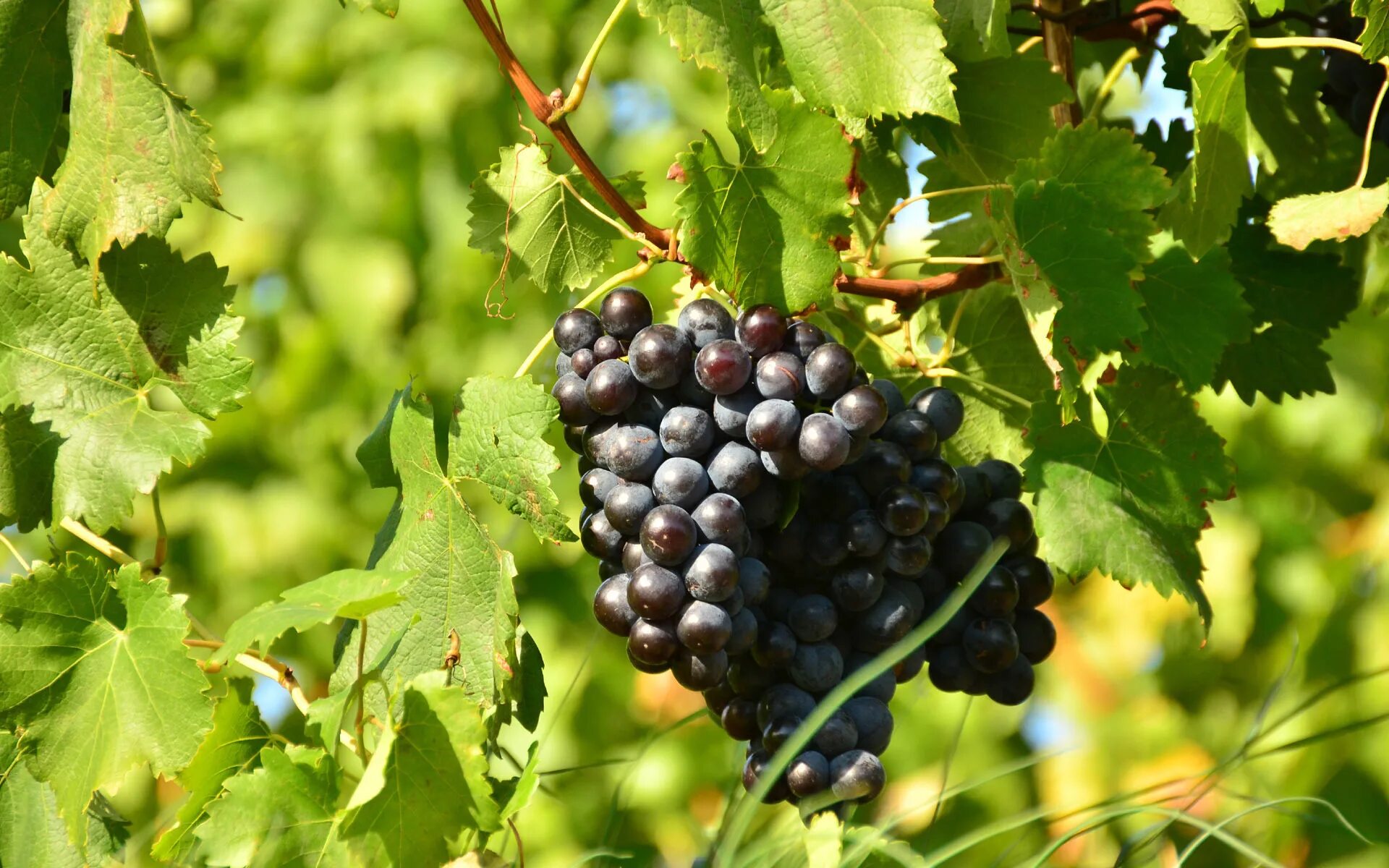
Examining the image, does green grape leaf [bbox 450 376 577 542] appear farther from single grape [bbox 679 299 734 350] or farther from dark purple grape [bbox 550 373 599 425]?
single grape [bbox 679 299 734 350]

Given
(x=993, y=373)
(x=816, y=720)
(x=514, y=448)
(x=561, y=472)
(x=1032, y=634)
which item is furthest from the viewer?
(x=561, y=472)

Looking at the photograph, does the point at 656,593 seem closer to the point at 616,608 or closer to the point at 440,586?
the point at 616,608

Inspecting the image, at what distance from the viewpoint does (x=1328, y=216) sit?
2.95 feet

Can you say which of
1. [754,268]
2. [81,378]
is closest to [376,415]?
[81,378]

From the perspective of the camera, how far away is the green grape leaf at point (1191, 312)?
95 cm

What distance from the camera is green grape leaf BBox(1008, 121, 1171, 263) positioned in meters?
0.88

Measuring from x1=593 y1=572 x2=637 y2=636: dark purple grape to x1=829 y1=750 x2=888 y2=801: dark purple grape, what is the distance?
0.17 meters

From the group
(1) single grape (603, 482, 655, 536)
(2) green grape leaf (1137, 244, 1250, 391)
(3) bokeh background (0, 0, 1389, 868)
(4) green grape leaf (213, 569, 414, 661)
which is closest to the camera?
(4) green grape leaf (213, 569, 414, 661)

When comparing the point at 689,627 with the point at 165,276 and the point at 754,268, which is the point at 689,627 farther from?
the point at 165,276

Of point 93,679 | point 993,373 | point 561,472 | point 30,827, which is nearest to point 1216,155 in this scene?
point 993,373

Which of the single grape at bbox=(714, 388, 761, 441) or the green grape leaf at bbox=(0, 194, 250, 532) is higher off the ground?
the green grape leaf at bbox=(0, 194, 250, 532)

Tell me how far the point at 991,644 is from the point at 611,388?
0.34 metres

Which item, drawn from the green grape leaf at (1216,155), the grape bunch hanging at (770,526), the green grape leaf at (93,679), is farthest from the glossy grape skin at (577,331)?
the green grape leaf at (1216,155)

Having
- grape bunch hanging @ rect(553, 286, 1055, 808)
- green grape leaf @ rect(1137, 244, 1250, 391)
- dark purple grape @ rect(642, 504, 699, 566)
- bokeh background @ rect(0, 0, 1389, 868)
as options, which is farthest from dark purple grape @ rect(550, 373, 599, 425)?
bokeh background @ rect(0, 0, 1389, 868)
